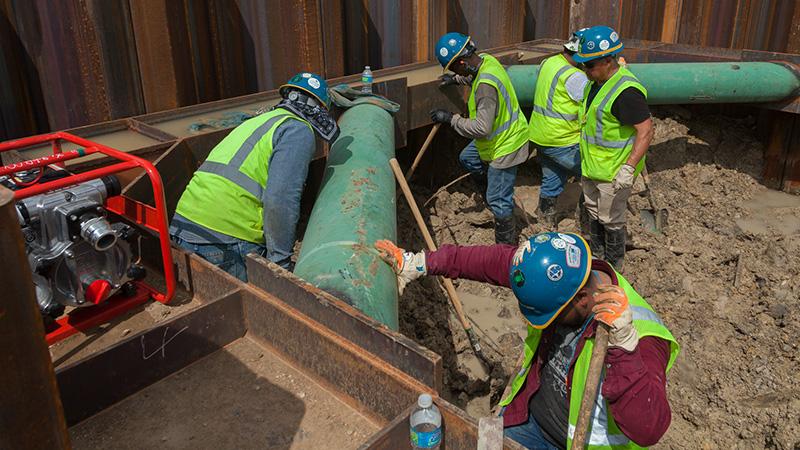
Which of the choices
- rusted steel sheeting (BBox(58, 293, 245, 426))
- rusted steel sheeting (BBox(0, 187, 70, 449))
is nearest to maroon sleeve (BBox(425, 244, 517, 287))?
rusted steel sheeting (BBox(58, 293, 245, 426))

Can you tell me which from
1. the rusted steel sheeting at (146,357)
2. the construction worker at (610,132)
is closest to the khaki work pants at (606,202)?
the construction worker at (610,132)

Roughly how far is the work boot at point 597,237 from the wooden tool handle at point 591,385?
4341mm

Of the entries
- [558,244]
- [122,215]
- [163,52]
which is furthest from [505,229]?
[558,244]

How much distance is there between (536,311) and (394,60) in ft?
19.2

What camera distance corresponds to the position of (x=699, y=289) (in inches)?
250

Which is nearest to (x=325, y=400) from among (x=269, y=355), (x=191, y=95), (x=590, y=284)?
(x=269, y=355)

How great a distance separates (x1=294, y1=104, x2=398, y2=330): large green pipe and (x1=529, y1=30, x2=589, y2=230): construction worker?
8.01ft

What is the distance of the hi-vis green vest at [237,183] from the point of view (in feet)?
12.8

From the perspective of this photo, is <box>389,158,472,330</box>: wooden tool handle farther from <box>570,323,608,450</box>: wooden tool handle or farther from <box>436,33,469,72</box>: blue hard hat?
<box>570,323,608,450</box>: wooden tool handle

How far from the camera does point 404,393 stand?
8.37ft

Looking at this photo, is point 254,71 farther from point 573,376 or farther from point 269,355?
point 573,376

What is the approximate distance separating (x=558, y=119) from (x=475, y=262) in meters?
4.00

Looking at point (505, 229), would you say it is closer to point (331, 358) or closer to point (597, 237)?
point (597, 237)

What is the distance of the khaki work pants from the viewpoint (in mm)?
6148
